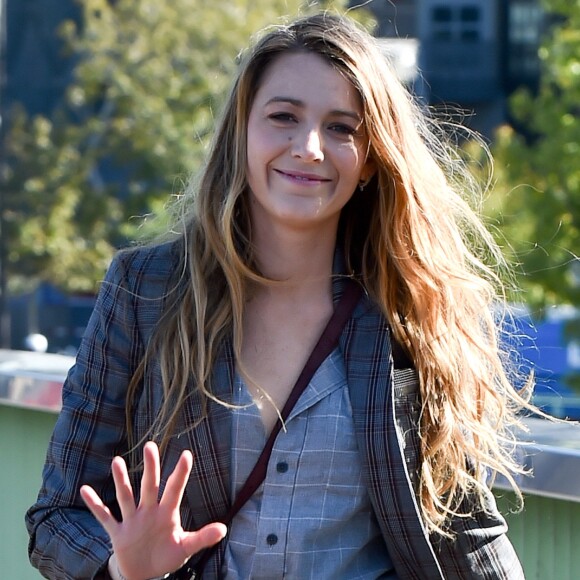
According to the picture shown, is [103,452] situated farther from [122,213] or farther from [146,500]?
[122,213]

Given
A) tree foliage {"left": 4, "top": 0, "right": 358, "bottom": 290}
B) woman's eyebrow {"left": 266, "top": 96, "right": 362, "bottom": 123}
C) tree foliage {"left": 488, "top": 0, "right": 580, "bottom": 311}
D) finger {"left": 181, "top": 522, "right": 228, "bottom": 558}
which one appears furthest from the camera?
tree foliage {"left": 4, "top": 0, "right": 358, "bottom": 290}

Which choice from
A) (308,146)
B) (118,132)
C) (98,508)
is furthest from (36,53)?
(98,508)

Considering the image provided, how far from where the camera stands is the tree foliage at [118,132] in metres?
23.7

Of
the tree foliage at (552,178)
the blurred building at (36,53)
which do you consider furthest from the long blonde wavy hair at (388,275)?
the blurred building at (36,53)

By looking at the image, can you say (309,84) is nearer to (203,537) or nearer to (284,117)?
(284,117)

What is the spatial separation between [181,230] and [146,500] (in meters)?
0.75

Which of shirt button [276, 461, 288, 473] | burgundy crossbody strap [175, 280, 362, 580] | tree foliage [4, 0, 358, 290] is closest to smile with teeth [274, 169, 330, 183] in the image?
burgundy crossbody strap [175, 280, 362, 580]

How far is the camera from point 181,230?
103 inches

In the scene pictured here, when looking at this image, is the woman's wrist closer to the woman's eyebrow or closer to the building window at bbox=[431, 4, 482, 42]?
the woman's eyebrow

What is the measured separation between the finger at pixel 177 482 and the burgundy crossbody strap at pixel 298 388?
265 millimetres

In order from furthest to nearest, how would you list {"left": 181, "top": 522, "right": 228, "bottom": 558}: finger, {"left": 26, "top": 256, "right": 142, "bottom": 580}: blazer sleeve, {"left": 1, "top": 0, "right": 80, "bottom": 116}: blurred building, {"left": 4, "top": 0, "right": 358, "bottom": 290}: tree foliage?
{"left": 1, "top": 0, "right": 80, "bottom": 116}: blurred building, {"left": 4, "top": 0, "right": 358, "bottom": 290}: tree foliage, {"left": 26, "top": 256, "right": 142, "bottom": 580}: blazer sleeve, {"left": 181, "top": 522, "right": 228, "bottom": 558}: finger

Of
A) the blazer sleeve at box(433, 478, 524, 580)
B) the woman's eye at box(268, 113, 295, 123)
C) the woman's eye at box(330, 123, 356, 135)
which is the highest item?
the woman's eye at box(268, 113, 295, 123)

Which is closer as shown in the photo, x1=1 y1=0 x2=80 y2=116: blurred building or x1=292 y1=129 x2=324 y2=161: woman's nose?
x1=292 y1=129 x2=324 y2=161: woman's nose

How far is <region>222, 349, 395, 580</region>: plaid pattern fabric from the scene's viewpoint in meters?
2.27
